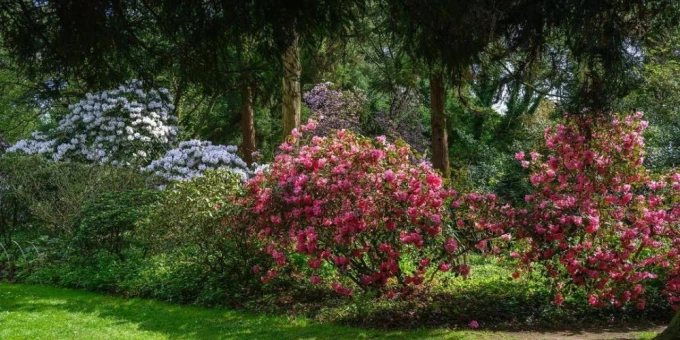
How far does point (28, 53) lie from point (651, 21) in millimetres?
4636

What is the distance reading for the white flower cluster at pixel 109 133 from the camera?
46.5ft

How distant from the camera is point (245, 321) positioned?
6.40 metres

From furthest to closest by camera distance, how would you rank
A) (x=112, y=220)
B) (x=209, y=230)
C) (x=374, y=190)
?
(x=112, y=220)
(x=209, y=230)
(x=374, y=190)

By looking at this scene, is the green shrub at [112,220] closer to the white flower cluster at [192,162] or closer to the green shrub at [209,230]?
the green shrub at [209,230]

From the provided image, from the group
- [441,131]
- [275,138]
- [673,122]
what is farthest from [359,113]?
[673,122]


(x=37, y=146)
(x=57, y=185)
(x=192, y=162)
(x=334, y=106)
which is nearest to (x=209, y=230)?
(x=57, y=185)

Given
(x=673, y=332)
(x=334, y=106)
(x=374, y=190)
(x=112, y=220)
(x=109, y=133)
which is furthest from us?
(x=334, y=106)

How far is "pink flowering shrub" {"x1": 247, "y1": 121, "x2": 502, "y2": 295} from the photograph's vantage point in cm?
626

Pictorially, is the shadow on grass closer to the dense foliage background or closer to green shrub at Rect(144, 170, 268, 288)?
the dense foliage background

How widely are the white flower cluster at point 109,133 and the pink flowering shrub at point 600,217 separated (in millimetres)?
9564

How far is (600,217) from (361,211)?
2210 mm

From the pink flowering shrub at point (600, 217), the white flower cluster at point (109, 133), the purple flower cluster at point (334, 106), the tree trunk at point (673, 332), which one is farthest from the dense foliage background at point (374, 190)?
the purple flower cluster at point (334, 106)

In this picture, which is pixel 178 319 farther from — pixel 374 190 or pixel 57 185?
pixel 57 185

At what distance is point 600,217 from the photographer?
6.24 m
